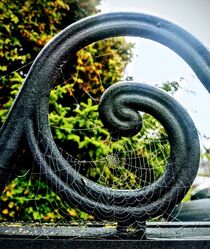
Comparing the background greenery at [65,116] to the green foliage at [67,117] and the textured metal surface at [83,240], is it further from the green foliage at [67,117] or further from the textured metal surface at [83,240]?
the textured metal surface at [83,240]

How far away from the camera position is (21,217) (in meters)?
3.82

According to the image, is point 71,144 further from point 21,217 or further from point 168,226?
point 168,226

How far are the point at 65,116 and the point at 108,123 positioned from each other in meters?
3.46

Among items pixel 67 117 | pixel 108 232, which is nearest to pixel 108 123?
pixel 108 232

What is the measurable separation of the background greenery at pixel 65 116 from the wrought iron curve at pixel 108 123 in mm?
2193

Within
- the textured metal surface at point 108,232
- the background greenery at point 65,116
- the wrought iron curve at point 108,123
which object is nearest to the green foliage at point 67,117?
the background greenery at point 65,116

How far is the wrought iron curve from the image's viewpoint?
1.10 metres

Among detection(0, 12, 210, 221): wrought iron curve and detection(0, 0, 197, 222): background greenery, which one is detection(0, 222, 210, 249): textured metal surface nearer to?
detection(0, 12, 210, 221): wrought iron curve

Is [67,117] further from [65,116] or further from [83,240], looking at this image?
[83,240]

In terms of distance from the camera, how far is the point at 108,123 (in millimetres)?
1186

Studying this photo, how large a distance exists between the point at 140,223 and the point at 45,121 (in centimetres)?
46

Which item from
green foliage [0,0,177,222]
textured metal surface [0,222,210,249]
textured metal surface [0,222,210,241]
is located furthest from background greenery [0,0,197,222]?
textured metal surface [0,222,210,249]

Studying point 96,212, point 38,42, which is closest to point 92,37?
point 96,212

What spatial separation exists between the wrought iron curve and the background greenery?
7.19ft
